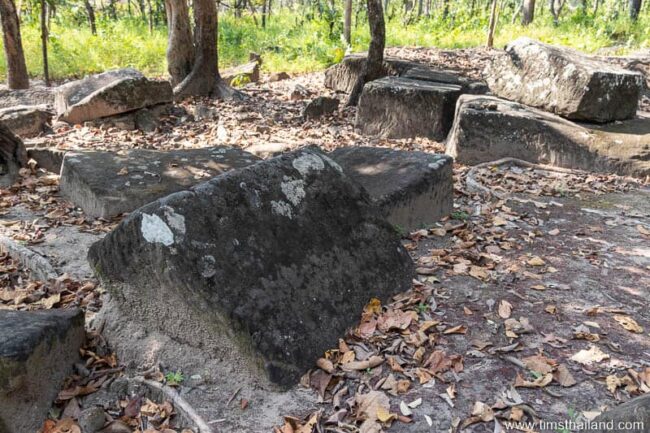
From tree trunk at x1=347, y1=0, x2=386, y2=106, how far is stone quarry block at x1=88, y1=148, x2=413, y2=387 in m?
5.83

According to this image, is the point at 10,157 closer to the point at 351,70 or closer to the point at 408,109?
the point at 408,109

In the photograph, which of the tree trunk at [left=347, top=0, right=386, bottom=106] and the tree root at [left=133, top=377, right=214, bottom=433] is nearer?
the tree root at [left=133, top=377, right=214, bottom=433]

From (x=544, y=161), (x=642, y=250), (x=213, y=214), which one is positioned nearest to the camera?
(x=213, y=214)

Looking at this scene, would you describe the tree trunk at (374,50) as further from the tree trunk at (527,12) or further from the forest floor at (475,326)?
the tree trunk at (527,12)

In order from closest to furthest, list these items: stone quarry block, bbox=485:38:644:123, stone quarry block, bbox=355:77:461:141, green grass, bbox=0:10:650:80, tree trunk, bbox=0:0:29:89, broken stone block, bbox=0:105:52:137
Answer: stone quarry block, bbox=485:38:644:123, stone quarry block, bbox=355:77:461:141, broken stone block, bbox=0:105:52:137, tree trunk, bbox=0:0:29:89, green grass, bbox=0:10:650:80

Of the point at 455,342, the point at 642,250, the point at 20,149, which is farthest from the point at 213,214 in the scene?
the point at 20,149

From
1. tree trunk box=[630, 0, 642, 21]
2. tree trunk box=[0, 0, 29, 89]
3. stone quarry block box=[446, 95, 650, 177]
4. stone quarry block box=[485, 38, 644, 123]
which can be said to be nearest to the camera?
stone quarry block box=[446, 95, 650, 177]

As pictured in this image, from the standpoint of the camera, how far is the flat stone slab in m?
4.61

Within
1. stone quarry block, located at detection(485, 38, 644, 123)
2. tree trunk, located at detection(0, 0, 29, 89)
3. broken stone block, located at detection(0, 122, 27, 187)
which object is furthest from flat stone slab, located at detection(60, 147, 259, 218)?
tree trunk, located at detection(0, 0, 29, 89)

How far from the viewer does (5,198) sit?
502 centimetres

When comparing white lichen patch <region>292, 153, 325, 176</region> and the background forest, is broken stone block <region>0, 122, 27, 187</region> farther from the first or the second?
the background forest

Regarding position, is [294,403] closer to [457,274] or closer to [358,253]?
[358,253]

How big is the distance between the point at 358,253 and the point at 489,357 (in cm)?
89

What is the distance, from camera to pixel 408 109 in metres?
7.11
